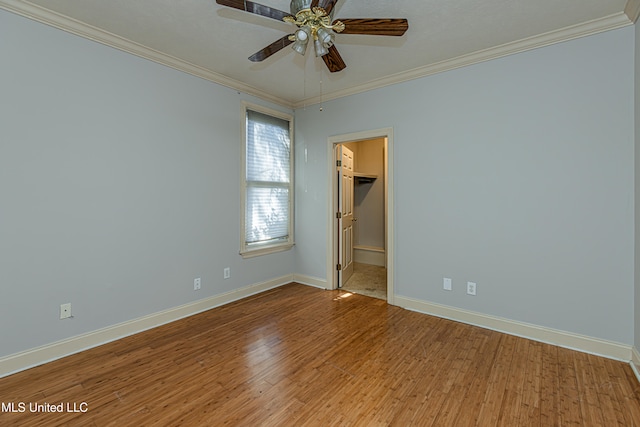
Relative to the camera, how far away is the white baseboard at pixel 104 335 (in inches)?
84.7

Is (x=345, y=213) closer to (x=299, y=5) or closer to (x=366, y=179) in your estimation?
(x=366, y=179)

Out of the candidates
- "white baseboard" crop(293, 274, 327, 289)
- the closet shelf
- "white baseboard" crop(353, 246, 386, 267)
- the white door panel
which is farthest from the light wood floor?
the closet shelf

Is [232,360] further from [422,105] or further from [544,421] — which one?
[422,105]

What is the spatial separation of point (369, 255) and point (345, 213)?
166cm

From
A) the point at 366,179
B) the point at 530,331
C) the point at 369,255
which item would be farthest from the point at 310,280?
the point at 530,331

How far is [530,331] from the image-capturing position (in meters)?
2.66

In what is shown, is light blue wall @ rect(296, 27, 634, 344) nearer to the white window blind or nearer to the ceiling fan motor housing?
the white window blind

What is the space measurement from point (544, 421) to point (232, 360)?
2075 millimetres

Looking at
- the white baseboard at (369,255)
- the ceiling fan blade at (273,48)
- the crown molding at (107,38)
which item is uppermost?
the crown molding at (107,38)

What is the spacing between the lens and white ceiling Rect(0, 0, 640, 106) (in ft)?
7.13

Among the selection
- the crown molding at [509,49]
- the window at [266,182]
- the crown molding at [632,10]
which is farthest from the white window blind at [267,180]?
the crown molding at [632,10]

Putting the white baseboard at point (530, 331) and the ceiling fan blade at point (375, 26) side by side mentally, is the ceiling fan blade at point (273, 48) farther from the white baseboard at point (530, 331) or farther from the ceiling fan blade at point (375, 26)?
the white baseboard at point (530, 331)

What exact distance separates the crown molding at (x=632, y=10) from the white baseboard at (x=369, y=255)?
412 centimetres

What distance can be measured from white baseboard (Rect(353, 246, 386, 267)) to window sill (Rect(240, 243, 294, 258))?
1.88 metres
